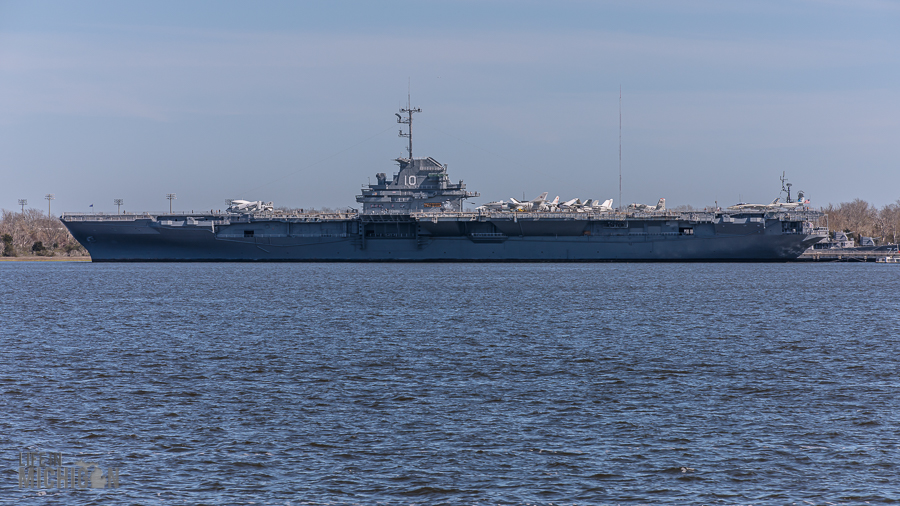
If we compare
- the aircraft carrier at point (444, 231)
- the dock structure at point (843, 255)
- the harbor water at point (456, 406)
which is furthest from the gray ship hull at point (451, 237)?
the harbor water at point (456, 406)

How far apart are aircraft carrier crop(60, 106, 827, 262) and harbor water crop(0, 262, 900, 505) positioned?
26772 millimetres

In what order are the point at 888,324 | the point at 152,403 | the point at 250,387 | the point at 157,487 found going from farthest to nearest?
the point at 888,324, the point at 250,387, the point at 152,403, the point at 157,487

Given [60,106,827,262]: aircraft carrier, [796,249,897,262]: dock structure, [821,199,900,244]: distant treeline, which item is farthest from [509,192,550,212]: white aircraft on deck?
[821,199,900,244]: distant treeline

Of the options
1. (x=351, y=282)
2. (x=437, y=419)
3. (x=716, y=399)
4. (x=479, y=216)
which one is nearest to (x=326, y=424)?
(x=437, y=419)

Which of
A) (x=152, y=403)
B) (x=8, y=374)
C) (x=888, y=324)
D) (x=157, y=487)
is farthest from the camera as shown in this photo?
(x=888, y=324)

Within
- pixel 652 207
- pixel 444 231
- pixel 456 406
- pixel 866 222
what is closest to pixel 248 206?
pixel 444 231

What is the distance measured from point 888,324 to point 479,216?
3202 cm

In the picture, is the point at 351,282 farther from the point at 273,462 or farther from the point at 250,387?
the point at 273,462

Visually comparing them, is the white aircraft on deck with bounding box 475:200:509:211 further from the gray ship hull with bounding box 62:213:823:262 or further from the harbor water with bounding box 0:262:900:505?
the harbor water with bounding box 0:262:900:505

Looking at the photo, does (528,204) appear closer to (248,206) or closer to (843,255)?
(248,206)

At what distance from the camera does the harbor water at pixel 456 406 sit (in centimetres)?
891

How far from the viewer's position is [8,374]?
50.5ft

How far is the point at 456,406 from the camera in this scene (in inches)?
496

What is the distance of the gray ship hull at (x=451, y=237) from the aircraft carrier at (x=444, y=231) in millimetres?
70
